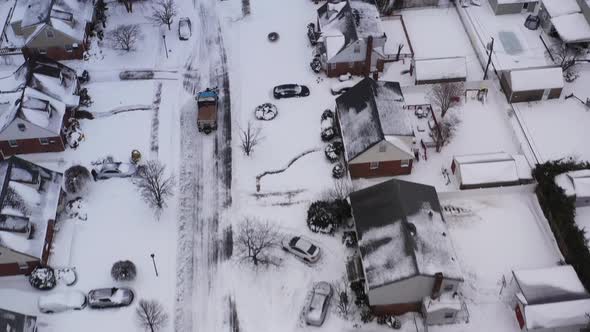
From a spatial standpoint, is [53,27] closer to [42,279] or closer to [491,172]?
[42,279]

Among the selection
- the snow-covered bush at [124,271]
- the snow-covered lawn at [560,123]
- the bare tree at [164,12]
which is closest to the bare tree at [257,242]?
the snow-covered bush at [124,271]

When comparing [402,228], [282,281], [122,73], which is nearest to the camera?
[402,228]

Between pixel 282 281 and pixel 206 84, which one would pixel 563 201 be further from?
pixel 206 84

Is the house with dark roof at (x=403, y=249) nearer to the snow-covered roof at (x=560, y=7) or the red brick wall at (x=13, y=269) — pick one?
the red brick wall at (x=13, y=269)

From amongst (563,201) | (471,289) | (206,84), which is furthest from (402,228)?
(206,84)

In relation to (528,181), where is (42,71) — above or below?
above

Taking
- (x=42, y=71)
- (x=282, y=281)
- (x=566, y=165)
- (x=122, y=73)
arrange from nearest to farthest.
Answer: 1. (x=282, y=281)
2. (x=566, y=165)
3. (x=42, y=71)
4. (x=122, y=73)

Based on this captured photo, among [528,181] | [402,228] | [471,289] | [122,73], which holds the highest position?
[122,73]
